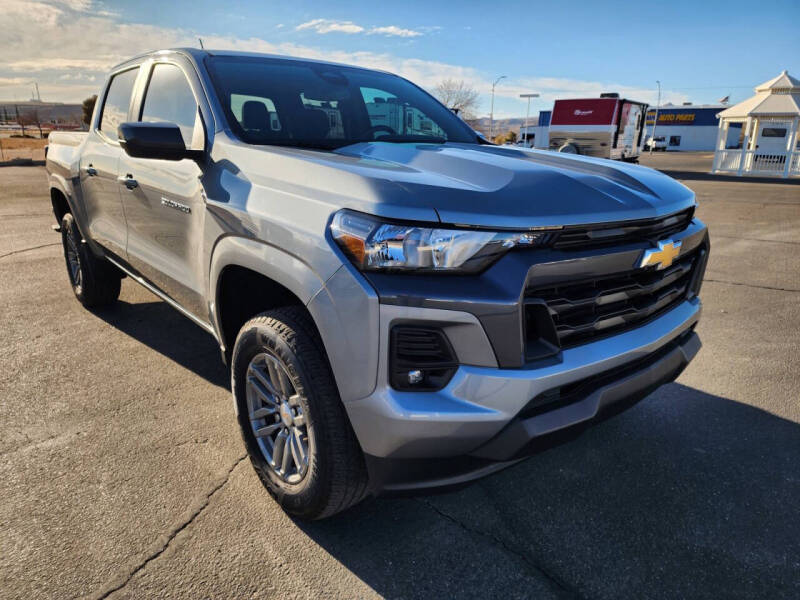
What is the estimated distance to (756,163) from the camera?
23625mm

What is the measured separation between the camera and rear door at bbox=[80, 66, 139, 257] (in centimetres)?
356

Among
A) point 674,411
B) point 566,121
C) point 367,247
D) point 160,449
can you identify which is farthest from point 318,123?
point 566,121

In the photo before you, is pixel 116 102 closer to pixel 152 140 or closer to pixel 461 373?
pixel 152 140

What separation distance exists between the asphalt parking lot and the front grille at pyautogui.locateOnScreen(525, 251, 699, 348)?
2.14 ft

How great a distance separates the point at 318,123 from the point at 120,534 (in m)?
2.09

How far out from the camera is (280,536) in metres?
2.20

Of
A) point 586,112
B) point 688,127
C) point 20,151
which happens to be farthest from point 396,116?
point 688,127

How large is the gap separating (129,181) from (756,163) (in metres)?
26.8

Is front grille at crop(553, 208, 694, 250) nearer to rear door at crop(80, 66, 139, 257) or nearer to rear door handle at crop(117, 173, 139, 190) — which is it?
rear door handle at crop(117, 173, 139, 190)

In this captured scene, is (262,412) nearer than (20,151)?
Yes

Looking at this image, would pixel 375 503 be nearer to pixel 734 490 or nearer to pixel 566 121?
pixel 734 490

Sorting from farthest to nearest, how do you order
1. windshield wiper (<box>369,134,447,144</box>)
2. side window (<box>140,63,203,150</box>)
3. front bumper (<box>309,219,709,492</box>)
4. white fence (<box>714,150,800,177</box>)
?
white fence (<box>714,150,800,177</box>), windshield wiper (<box>369,134,447,144</box>), side window (<box>140,63,203,150</box>), front bumper (<box>309,219,709,492</box>)

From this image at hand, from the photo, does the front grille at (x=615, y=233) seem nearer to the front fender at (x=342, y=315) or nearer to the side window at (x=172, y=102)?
the front fender at (x=342, y=315)

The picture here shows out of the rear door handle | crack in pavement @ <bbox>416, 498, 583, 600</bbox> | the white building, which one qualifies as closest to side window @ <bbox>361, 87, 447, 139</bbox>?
the rear door handle
